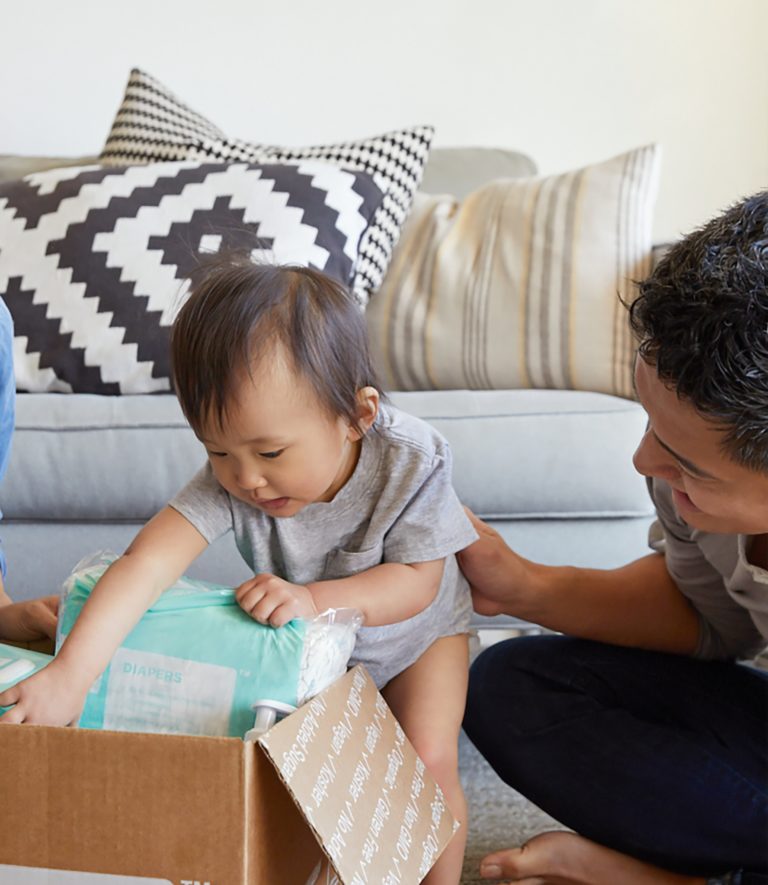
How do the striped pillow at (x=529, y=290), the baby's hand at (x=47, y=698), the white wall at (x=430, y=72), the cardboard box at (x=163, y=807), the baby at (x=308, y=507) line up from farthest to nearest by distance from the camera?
1. the white wall at (x=430, y=72)
2. the striped pillow at (x=529, y=290)
3. the baby at (x=308, y=507)
4. the baby's hand at (x=47, y=698)
5. the cardboard box at (x=163, y=807)

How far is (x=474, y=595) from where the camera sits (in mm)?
1227

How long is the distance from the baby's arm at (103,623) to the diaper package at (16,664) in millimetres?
27

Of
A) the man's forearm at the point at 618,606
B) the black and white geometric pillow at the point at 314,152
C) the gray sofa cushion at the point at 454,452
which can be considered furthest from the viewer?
the black and white geometric pillow at the point at 314,152

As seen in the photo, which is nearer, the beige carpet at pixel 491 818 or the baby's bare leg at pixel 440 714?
the baby's bare leg at pixel 440 714

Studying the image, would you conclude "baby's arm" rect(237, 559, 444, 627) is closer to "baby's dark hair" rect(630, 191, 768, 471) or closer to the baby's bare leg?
the baby's bare leg

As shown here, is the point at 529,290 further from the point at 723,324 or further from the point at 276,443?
the point at 723,324

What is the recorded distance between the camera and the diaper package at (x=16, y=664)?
81 centimetres

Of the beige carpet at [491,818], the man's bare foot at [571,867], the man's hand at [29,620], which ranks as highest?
the man's hand at [29,620]

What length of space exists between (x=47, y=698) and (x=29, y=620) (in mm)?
216

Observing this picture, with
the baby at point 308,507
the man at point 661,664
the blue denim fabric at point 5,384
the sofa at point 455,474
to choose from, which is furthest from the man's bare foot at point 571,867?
the blue denim fabric at point 5,384

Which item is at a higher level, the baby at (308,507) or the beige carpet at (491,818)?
the baby at (308,507)

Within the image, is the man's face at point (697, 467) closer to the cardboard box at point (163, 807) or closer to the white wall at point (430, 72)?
the cardboard box at point (163, 807)

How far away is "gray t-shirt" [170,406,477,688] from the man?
0.15 metres

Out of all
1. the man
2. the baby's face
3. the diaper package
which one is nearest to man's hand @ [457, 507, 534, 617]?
the man
